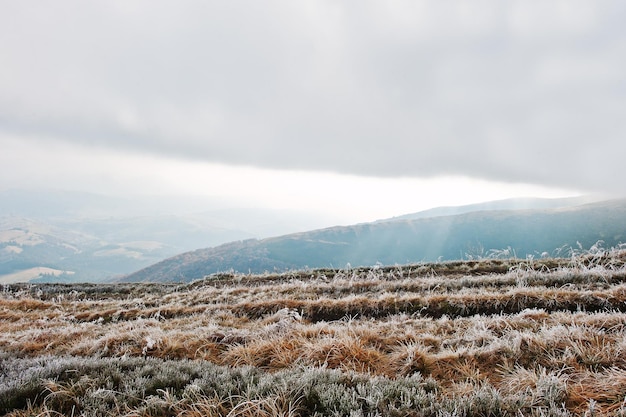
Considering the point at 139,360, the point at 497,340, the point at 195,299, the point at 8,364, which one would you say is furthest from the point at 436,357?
the point at 195,299

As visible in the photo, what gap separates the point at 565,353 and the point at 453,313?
4825mm

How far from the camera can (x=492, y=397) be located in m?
4.23

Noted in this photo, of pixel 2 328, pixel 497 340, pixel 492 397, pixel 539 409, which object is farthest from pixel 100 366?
pixel 2 328

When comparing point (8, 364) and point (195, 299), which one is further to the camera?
point (195, 299)

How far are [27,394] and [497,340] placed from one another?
300 inches

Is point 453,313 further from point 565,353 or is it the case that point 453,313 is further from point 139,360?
point 139,360

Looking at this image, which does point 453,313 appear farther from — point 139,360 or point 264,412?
point 139,360

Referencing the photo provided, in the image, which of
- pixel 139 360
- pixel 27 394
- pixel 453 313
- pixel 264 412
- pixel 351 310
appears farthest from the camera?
pixel 351 310

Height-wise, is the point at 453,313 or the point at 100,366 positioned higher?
the point at 100,366

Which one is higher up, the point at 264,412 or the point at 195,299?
the point at 264,412

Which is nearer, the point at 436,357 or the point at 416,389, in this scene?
the point at 416,389

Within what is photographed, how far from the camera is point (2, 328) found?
1238cm

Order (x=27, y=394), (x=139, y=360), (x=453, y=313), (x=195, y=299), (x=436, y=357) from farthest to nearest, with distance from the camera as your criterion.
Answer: (x=195, y=299) → (x=453, y=313) → (x=139, y=360) → (x=436, y=357) → (x=27, y=394)

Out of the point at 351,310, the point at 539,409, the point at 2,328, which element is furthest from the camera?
the point at 2,328
